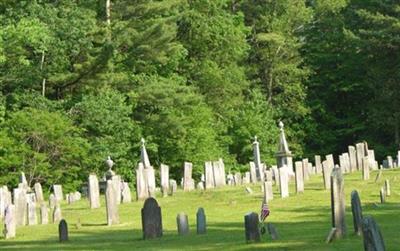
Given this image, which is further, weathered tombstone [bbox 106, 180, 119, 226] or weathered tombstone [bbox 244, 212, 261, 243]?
A: weathered tombstone [bbox 106, 180, 119, 226]

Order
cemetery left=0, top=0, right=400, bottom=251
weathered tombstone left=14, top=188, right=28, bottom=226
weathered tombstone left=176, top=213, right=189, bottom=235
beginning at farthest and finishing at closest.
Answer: weathered tombstone left=14, top=188, right=28, bottom=226 < cemetery left=0, top=0, right=400, bottom=251 < weathered tombstone left=176, top=213, right=189, bottom=235

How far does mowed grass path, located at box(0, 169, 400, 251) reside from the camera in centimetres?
1565

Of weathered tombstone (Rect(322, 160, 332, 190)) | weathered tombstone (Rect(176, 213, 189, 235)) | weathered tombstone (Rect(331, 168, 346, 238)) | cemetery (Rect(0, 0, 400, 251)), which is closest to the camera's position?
weathered tombstone (Rect(331, 168, 346, 238))

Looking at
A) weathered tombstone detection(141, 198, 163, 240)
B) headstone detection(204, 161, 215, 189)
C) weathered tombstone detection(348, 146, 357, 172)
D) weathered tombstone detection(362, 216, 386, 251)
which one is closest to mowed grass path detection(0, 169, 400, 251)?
weathered tombstone detection(141, 198, 163, 240)

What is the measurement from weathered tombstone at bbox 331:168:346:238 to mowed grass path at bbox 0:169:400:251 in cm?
21

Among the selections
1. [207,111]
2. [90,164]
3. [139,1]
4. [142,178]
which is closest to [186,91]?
[207,111]

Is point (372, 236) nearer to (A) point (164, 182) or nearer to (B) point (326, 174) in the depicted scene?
(B) point (326, 174)

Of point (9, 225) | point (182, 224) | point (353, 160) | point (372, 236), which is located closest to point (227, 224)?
point (182, 224)

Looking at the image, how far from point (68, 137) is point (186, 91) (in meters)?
10.4

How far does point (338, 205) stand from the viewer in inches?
604

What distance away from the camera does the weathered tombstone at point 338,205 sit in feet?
49.7

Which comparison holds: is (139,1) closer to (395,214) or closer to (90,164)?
(90,164)

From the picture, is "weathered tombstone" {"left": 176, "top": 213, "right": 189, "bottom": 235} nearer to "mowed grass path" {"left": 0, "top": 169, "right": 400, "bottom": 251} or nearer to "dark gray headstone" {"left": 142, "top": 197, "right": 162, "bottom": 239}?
"mowed grass path" {"left": 0, "top": 169, "right": 400, "bottom": 251}

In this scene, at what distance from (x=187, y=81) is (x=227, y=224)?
3422 centimetres
